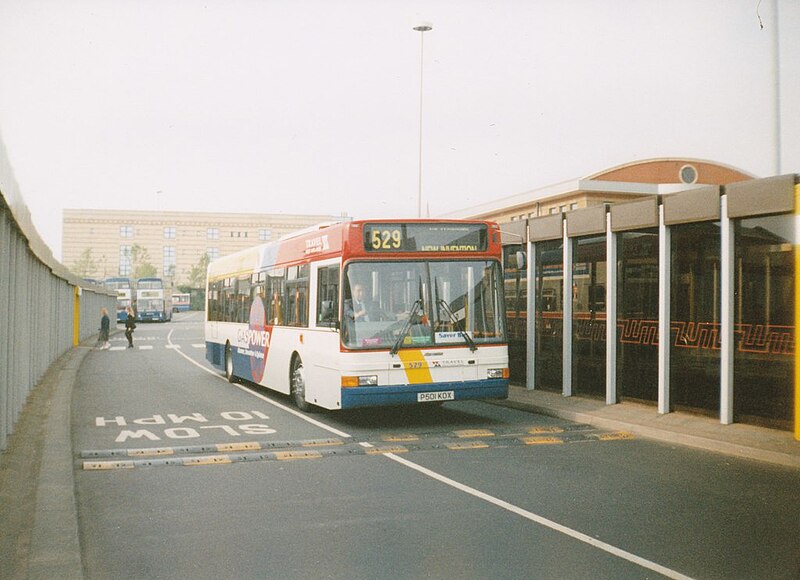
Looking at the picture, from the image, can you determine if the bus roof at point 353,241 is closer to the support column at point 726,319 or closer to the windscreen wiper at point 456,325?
the windscreen wiper at point 456,325

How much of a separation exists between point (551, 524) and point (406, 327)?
5.54 meters

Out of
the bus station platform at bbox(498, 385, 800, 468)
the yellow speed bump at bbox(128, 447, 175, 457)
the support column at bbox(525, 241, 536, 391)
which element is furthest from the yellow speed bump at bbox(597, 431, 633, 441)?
the yellow speed bump at bbox(128, 447, 175, 457)

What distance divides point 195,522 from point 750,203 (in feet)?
26.5

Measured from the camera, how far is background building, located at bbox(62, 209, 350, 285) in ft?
449

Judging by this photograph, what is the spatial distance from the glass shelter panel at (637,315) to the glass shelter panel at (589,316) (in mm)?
382

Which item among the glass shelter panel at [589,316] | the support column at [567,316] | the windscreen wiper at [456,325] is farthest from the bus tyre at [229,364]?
the windscreen wiper at [456,325]

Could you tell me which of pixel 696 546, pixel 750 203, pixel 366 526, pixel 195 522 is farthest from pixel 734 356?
pixel 195 522

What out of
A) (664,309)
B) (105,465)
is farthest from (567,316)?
(105,465)

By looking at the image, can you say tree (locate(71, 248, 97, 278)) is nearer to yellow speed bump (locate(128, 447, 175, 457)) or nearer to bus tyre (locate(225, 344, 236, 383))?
bus tyre (locate(225, 344, 236, 383))

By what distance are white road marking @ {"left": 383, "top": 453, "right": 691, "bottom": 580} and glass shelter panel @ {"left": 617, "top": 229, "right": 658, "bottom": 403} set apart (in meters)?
5.30

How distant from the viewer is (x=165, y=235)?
141125 mm

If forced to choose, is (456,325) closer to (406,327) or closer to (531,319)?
(406,327)

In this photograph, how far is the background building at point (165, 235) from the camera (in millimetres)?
136750

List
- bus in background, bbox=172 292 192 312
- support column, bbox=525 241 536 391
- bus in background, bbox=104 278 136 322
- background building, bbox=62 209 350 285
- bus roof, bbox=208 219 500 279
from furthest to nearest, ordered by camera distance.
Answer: background building, bbox=62 209 350 285, bus in background, bbox=172 292 192 312, bus in background, bbox=104 278 136 322, support column, bbox=525 241 536 391, bus roof, bbox=208 219 500 279
